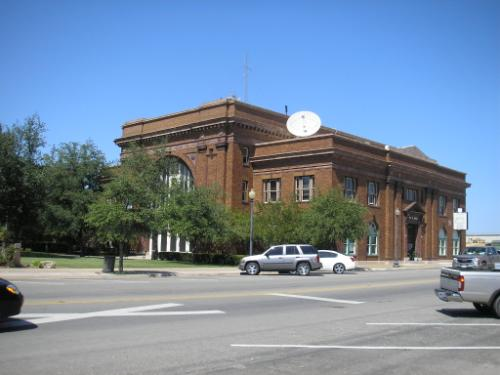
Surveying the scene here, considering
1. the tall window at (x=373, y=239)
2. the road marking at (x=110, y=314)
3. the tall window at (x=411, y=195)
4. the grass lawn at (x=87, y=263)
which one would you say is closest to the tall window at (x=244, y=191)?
the grass lawn at (x=87, y=263)

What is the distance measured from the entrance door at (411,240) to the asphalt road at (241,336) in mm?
40513

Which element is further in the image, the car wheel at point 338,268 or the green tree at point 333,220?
the green tree at point 333,220

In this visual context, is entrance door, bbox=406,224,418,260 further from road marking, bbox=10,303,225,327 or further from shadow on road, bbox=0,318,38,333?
shadow on road, bbox=0,318,38,333

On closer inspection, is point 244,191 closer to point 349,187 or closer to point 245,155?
point 245,155

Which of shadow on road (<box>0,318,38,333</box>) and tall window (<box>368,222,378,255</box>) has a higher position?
tall window (<box>368,222,378,255</box>)

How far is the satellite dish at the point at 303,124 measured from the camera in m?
49.8

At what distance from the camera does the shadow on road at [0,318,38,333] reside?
403 inches

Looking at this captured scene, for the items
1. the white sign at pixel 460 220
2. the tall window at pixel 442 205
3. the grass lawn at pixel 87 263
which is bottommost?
the grass lawn at pixel 87 263

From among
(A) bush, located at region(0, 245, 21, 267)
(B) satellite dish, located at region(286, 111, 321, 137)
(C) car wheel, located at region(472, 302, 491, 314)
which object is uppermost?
(B) satellite dish, located at region(286, 111, 321, 137)

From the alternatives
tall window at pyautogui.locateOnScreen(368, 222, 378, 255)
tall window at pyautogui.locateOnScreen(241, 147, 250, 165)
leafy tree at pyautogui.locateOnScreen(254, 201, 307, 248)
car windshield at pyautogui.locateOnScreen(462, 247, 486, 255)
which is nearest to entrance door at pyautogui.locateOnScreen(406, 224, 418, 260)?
tall window at pyautogui.locateOnScreen(368, 222, 378, 255)

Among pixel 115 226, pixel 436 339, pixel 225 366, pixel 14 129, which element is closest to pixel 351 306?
pixel 436 339

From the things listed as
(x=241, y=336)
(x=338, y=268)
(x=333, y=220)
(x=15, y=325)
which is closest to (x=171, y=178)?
(x=333, y=220)

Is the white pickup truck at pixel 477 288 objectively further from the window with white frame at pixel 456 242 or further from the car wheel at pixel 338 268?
the window with white frame at pixel 456 242

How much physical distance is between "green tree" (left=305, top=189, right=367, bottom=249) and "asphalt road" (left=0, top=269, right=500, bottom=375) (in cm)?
2095
